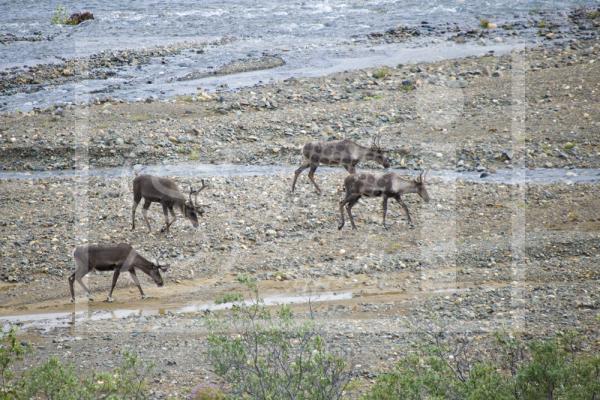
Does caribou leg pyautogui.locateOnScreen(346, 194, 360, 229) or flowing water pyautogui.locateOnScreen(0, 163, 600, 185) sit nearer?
caribou leg pyautogui.locateOnScreen(346, 194, 360, 229)

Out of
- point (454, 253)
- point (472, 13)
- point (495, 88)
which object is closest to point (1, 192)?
point (454, 253)

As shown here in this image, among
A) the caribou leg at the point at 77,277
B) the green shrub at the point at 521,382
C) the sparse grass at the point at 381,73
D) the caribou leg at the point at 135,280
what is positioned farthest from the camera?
the sparse grass at the point at 381,73

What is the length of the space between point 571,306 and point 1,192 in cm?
1082

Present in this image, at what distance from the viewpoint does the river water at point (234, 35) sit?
88.7 ft

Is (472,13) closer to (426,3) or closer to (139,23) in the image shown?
(426,3)

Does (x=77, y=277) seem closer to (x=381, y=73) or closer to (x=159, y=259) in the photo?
(x=159, y=259)

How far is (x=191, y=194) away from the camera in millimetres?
17047

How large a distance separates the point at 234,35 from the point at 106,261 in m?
20.9

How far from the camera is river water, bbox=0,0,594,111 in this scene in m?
27.0

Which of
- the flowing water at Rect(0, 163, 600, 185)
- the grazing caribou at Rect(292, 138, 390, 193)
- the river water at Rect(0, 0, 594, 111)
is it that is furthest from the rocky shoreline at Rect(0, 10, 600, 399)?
the river water at Rect(0, 0, 594, 111)

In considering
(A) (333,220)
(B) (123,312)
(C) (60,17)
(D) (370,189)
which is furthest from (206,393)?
(C) (60,17)

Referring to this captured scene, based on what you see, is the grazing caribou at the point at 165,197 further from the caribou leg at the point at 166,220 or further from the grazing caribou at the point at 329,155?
the grazing caribou at the point at 329,155

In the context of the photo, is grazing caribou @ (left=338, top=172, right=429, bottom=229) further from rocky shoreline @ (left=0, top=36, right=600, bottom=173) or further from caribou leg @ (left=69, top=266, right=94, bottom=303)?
caribou leg @ (left=69, top=266, right=94, bottom=303)

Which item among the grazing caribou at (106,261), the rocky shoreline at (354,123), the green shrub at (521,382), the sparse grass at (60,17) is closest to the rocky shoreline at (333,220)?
the rocky shoreline at (354,123)
